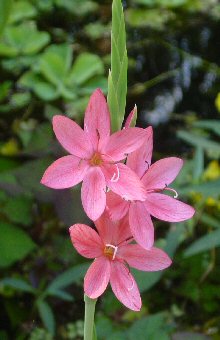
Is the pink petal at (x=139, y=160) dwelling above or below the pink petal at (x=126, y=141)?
below

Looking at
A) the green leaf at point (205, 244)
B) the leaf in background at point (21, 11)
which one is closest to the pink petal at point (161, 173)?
the green leaf at point (205, 244)

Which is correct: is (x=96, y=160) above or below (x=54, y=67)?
above

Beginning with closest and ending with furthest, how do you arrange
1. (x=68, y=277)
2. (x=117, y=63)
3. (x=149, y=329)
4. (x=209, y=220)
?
(x=117, y=63), (x=149, y=329), (x=68, y=277), (x=209, y=220)

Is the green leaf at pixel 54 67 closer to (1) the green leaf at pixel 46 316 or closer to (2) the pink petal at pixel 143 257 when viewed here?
(1) the green leaf at pixel 46 316

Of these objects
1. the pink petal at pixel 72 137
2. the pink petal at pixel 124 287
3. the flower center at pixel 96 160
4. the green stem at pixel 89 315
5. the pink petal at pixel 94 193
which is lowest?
the green stem at pixel 89 315

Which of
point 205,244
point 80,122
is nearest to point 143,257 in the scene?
point 205,244

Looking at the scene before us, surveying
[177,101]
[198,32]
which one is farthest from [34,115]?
[198,32]

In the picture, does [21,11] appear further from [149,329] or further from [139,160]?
[139,160]
